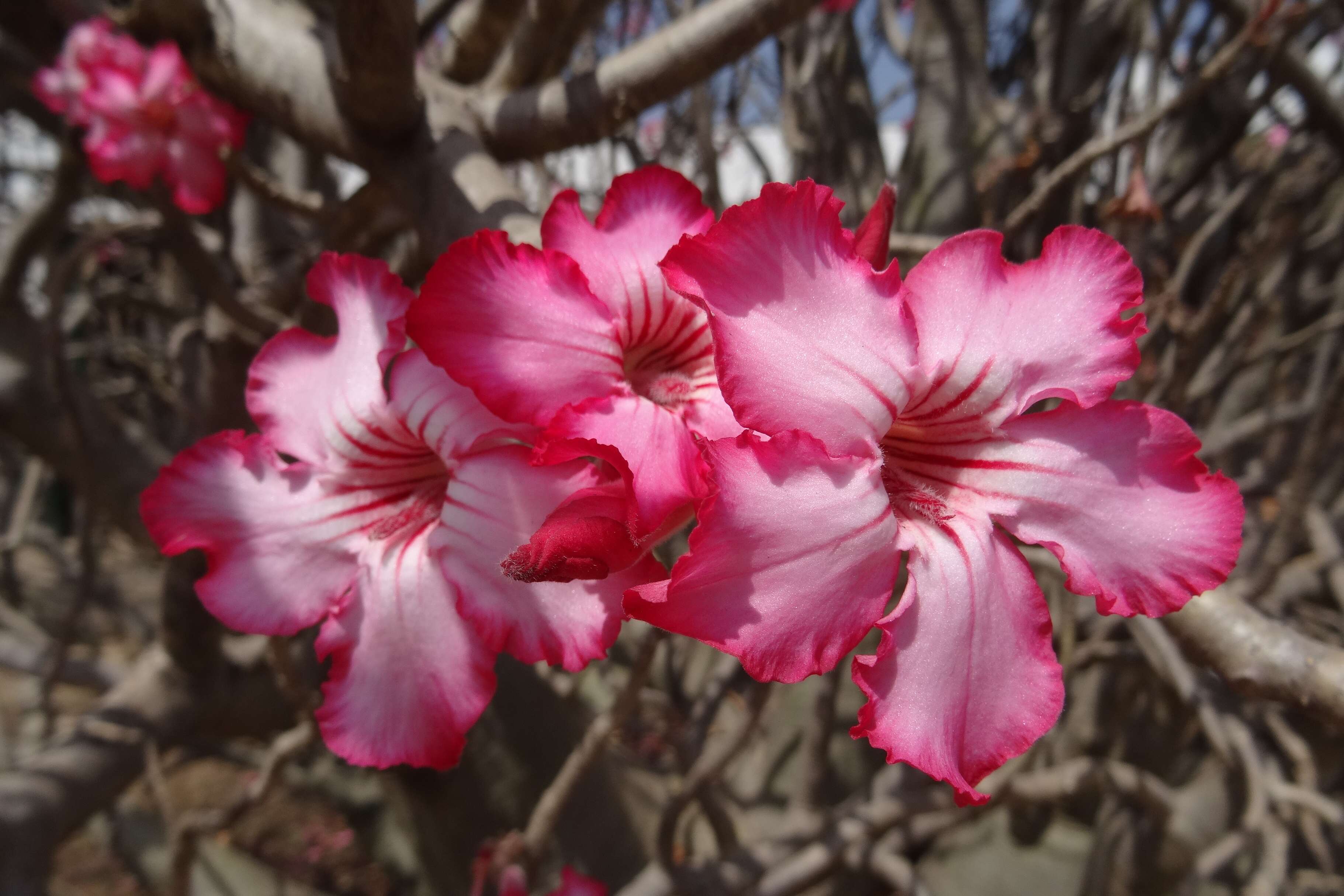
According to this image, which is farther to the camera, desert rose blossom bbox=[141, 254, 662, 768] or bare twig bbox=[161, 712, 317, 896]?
bare twig bbox=[161, 712, 317, 896]

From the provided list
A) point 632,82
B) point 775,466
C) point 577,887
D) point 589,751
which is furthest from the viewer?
point 577,887

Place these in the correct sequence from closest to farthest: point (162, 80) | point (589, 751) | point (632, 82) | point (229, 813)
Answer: point (632, 82)
point (589, 751)
point (229, 813)
point (162, 80)

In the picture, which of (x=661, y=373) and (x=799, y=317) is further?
(x=661, y=373)

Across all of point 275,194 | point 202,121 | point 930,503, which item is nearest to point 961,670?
point 930,503

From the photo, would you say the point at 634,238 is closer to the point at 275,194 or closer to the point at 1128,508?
the point at 1128,508

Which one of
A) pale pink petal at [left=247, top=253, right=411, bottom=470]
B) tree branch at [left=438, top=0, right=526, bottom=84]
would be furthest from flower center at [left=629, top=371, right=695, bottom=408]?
tree branch at [left=438, top=0, right=526, bottom=84]

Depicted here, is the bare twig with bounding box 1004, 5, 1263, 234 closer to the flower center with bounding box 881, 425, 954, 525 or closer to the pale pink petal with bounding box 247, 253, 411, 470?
the flower center with bounding box 881, 425, 954, 525

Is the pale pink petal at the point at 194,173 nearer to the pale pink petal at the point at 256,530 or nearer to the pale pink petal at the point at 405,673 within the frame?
the pale pink petal at the point at 256,530
